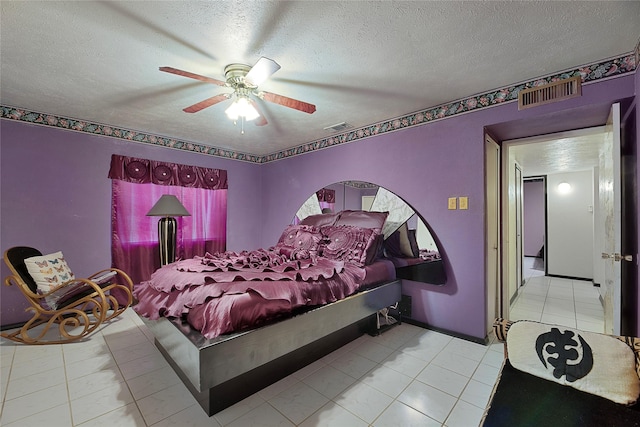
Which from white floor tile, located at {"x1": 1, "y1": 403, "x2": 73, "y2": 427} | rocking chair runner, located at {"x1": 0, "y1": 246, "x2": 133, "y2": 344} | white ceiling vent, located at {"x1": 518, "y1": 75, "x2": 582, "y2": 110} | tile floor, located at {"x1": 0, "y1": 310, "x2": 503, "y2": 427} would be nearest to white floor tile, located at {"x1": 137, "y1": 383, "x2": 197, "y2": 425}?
tile floor, located at {"x1": 0, "y1": 310, "x2": 503, "y2": 427}

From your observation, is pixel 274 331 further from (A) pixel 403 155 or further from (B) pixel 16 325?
(B) pixel 16 325

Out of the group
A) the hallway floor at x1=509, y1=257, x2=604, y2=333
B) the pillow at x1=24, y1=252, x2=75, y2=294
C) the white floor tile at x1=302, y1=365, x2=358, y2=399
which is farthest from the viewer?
the hallway floor at x1=509, y1=257, x2=604, y2=333

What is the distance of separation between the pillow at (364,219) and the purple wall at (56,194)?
294cm

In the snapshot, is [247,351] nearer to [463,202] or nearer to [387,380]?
[387,380]

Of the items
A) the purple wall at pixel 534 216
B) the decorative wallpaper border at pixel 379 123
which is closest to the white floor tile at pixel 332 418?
the decorative wallpaper border at pixel 379 123

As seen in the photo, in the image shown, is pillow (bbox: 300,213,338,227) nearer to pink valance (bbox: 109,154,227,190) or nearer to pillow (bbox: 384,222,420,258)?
pillow (bbox: 384,222,420,258)

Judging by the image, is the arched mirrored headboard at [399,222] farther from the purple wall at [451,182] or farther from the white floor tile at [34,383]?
the white floor tile at [34,383]

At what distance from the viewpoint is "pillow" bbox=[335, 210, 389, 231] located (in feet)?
10.4

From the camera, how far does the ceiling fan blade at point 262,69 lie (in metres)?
1.71

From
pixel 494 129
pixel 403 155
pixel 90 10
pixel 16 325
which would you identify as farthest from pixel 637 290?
pixel 16 325

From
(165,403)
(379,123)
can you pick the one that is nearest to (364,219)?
(379,123)

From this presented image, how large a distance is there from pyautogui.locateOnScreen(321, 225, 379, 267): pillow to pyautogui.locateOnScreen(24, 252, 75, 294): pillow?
2.85 metres

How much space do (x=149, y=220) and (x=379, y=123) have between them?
3.49 m

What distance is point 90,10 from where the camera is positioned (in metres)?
1.56
